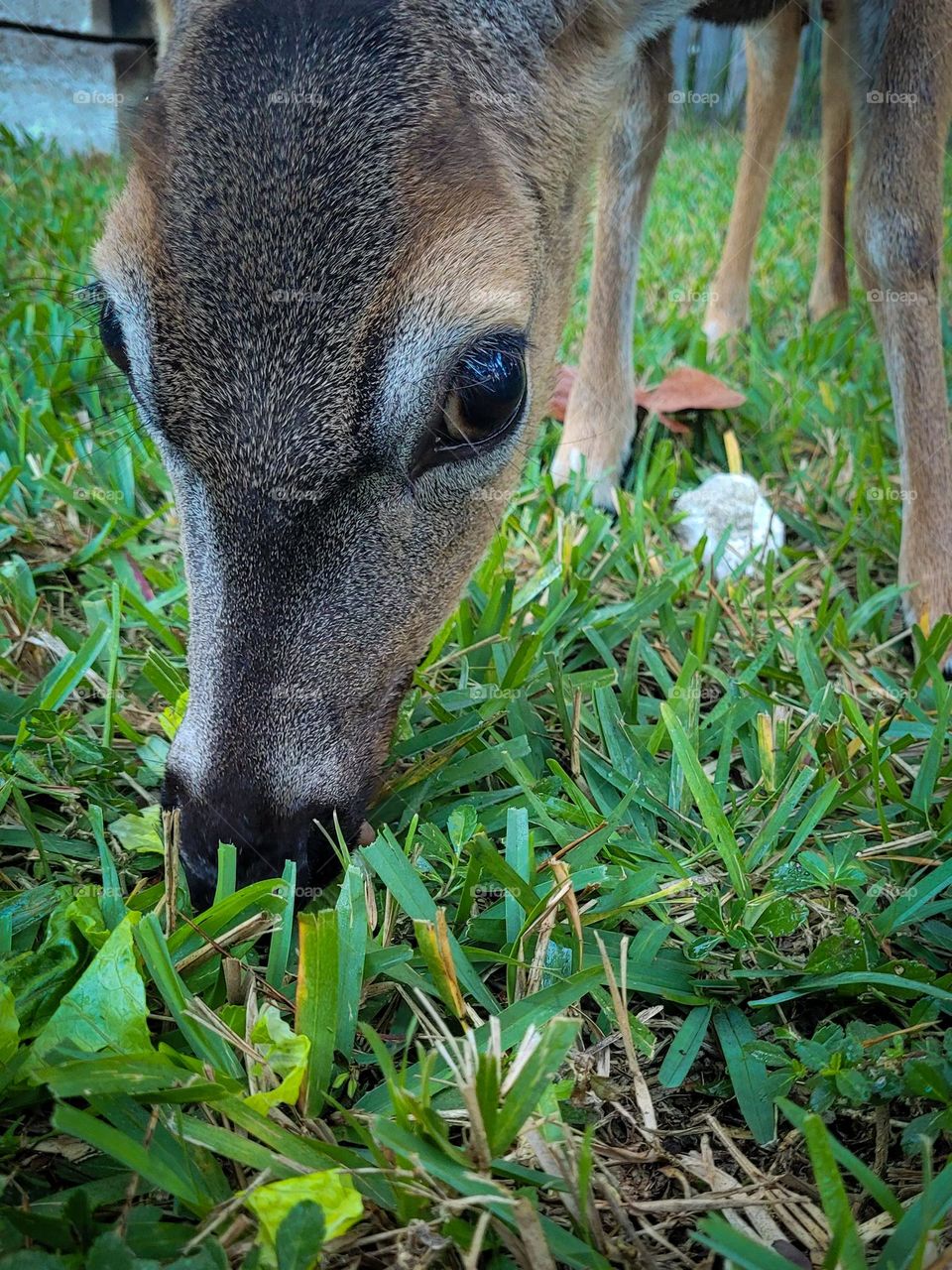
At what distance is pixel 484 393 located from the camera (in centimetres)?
181

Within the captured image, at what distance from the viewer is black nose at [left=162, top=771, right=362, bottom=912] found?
161 cm

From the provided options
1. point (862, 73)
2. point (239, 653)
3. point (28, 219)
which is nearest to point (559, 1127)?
point (239, 653)

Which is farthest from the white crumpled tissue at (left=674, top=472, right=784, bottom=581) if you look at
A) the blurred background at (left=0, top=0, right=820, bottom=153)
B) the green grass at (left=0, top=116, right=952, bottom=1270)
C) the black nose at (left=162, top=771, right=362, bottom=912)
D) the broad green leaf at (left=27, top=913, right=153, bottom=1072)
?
the broad green leaf at (left=27, top=913, right=153, bottom=1072)

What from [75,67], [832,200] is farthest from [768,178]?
[75,67]

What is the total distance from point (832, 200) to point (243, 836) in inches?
195

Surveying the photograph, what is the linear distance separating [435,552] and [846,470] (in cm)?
240

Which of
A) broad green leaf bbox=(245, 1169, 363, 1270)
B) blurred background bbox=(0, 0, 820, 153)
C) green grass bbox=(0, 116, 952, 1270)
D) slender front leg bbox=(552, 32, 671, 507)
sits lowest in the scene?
green grass bbox=(0, 116, 952, 1270)

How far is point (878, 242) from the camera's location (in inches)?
124

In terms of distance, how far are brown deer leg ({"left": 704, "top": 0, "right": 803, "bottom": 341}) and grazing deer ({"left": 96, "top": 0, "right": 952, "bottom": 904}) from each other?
3.34 m

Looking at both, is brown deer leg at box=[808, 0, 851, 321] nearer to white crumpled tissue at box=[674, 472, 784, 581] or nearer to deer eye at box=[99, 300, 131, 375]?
white crumpled tissue at box=[674, 472, 784, 581]

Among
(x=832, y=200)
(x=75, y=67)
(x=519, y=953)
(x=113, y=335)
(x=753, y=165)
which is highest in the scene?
(x=75, y=67)

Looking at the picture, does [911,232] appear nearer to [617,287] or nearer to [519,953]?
[617,287]

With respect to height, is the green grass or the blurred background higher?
the blurred background

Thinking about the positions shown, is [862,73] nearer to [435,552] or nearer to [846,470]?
[846,470]
